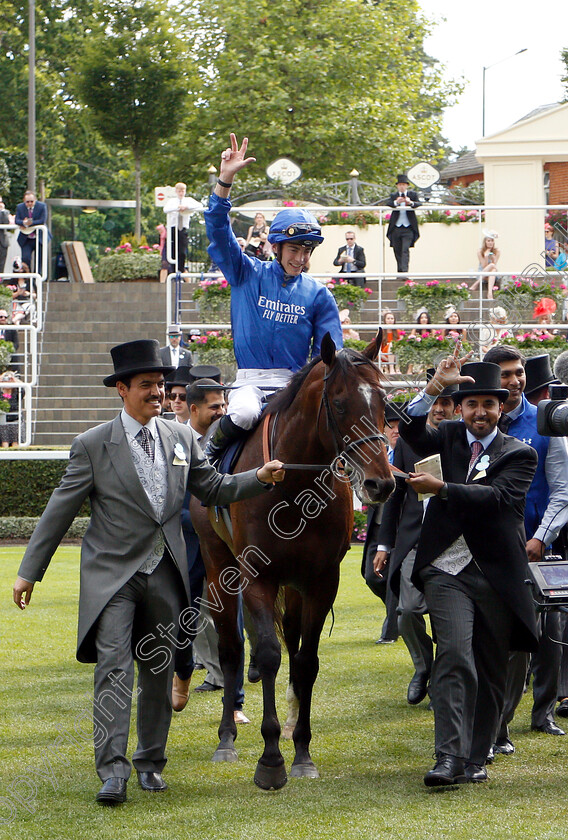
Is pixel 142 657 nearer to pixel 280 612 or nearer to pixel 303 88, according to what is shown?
pixel 280 612

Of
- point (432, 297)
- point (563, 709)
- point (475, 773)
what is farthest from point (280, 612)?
point (432, 297)

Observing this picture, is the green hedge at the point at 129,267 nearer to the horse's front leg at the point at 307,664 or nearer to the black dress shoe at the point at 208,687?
the black dress shoe at the point at 208,687

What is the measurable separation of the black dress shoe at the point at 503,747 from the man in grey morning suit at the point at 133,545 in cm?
174

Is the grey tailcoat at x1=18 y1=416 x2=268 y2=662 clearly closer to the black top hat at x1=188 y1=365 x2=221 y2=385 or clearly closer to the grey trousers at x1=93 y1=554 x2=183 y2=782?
the grey trousers at x1=93 y1=554 x2=183 y2=782

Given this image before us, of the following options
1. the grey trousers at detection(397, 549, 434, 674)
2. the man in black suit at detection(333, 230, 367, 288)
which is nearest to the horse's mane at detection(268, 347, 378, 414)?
the grey trousers at detection(397, 549, 434, 674)

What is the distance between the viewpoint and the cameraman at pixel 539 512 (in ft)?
20.9

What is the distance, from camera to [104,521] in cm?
545

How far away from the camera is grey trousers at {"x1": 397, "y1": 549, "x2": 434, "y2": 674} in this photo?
7207 millimetres

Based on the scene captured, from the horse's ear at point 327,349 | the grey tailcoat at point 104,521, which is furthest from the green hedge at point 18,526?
the horse's ear at point 327,349

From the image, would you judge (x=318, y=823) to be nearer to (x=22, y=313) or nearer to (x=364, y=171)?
(x=22, y=313)

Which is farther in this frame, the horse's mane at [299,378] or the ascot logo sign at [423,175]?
the ascot logo sign at [423,175]

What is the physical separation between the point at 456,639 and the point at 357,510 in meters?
9.96

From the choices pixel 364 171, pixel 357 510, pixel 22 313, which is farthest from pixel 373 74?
pixel 357 510

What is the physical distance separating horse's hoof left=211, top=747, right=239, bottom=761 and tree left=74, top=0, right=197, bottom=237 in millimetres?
26994
